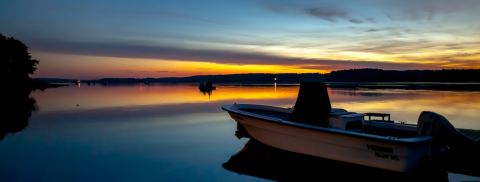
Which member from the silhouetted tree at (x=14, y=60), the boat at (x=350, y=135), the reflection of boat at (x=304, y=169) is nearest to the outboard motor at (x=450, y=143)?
the boat at (x=350, y=135)

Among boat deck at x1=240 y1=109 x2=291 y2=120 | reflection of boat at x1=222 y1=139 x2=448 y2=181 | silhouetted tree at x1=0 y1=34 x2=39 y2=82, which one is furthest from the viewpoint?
silhouetted tree at x1=0 y1=34 x2=39 y2=82

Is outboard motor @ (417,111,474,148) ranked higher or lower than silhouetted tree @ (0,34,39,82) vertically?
lower

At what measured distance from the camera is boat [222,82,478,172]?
20.1 ft

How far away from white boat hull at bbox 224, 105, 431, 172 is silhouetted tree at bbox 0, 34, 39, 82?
2487 inches

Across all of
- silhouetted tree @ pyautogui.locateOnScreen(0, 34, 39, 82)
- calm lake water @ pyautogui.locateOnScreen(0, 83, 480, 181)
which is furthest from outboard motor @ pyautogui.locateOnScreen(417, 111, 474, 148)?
silhouetted tree @ pyautogui.locateOnScreen(0, 34, 39, 82)

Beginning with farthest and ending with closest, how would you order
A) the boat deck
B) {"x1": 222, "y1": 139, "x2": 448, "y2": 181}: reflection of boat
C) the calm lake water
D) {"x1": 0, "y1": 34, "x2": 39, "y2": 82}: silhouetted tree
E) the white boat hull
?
{"x1": 0, "y1": 34, "x2": 39, "y2": 82}: silhouetted tree, the boat deck, the calm lake water, {"x1": 222, "y1": 139, "x2": 448, "y2": 181}: reflection of boat, the white boat hull

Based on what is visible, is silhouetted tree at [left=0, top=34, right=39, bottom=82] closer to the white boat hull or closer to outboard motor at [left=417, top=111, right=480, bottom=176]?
the white boat hull

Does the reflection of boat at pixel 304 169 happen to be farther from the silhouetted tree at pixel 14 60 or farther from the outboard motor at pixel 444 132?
the silhouetted tree at pixel 14 60

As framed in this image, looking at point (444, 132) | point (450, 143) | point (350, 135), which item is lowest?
point (450, 143)

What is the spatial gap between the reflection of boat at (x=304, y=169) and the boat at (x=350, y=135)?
384mm

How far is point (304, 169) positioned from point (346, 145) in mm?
1411

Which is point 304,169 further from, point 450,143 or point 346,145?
point 450,143

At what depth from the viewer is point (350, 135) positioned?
6547mm

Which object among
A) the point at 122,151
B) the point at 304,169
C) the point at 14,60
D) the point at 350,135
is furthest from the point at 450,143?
the point at 14,60
